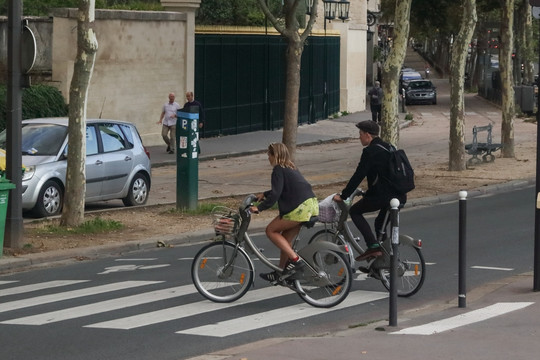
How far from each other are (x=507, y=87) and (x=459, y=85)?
4.97m

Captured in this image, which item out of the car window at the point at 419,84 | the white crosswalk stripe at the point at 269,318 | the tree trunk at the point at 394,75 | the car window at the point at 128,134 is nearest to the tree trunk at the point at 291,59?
the car window at the point at 128,134

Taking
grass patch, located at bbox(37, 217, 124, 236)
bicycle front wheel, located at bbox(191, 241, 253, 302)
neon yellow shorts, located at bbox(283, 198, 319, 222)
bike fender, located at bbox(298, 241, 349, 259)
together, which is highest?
neon yellow shorts, located at bbox(283, 198, 319, 222)

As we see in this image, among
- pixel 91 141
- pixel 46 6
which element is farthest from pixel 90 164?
pixel 46 6

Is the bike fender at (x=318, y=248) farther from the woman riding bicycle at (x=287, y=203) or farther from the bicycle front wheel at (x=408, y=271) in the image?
the bicycle front wheel at (x=408, y=271)

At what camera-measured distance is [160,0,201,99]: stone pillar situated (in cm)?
3450

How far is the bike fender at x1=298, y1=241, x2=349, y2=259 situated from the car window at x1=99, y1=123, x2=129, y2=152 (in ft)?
30.8

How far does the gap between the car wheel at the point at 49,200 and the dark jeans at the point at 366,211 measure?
8.07 m

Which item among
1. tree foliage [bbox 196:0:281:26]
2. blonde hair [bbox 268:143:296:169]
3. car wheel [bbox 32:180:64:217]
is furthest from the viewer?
tree foliage [bbox 196:0:281:26]

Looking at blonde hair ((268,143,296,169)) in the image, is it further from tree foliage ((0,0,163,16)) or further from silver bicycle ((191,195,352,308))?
tree foliage ((0,0,163,16))

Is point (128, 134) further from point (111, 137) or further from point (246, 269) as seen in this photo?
point (246, 269)

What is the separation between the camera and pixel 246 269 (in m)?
11.7

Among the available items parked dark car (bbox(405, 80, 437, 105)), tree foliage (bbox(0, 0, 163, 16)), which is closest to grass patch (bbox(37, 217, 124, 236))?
tree foliage (bbox(0, 0, 163, 16))

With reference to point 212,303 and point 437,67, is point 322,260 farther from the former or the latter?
point 437,67

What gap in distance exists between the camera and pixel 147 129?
33344 millimetres
